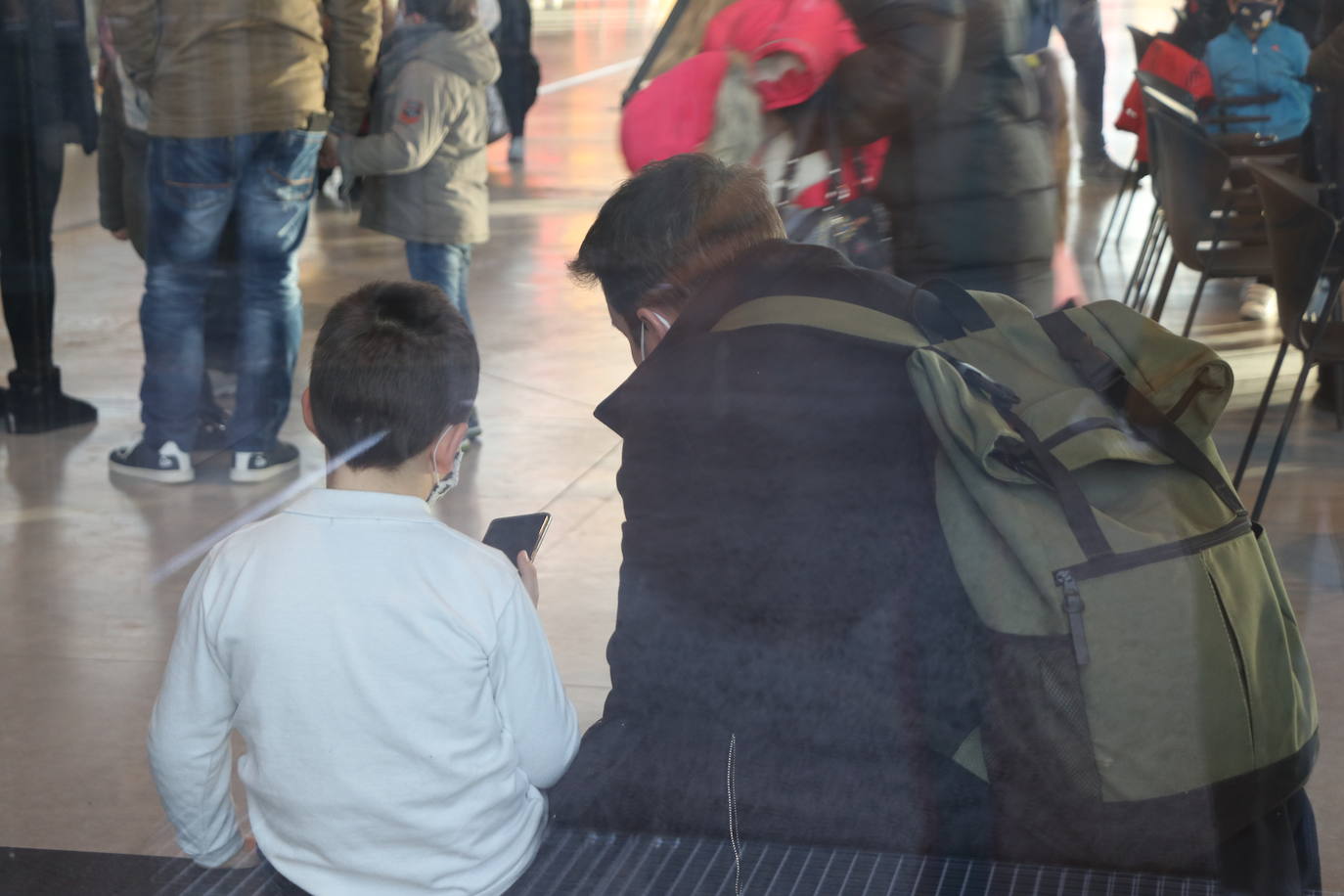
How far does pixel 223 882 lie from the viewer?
148cm

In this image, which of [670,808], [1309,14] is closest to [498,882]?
[670,808]

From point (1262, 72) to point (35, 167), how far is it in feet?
8.66

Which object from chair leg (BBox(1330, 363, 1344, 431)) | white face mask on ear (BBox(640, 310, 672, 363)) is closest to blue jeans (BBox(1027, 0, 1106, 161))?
white face mask on ear (BBox(640, 310, 672, 363))

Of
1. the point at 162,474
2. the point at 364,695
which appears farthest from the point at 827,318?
the point at 162,474

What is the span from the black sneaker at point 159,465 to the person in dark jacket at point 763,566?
187 centimetres

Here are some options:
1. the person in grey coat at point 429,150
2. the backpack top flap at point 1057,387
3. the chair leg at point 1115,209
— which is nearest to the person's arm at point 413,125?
the person in grey coat at point 429,150

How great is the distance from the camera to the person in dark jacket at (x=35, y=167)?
3.32 metres

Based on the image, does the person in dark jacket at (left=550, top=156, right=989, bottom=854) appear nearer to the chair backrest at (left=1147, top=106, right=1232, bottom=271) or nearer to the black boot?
the chair backrest at (left=1147, top=106, right=1232, bottom=271)

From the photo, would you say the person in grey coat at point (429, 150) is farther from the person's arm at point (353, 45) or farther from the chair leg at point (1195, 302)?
the chair leg at point (1195, 302)

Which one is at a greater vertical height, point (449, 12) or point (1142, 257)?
point (449, 12)

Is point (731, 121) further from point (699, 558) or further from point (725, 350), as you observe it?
point (699, 558)

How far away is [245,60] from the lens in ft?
9.14

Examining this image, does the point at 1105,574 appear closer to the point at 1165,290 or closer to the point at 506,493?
the point at 1165,290

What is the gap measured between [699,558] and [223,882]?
1.80 feet
